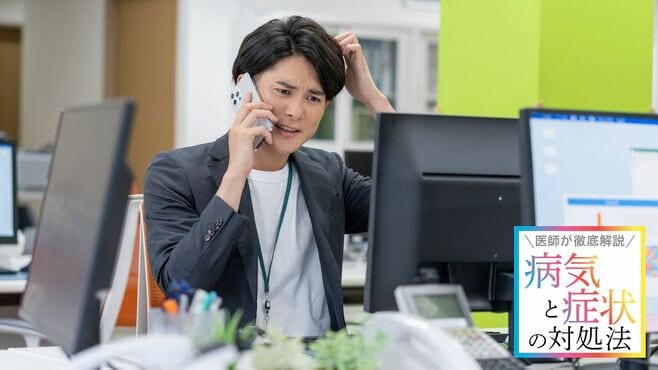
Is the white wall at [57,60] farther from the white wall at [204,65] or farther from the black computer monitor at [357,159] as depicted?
the black computer monitor at [357,159]

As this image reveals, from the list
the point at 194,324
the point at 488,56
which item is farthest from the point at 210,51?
the point at 194,324

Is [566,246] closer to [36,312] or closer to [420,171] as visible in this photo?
[420,171]

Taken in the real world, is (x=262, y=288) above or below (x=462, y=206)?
below

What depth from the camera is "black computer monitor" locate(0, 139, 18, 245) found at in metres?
3.57

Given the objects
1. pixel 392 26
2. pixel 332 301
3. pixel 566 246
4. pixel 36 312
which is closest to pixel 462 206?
pixel 566 246

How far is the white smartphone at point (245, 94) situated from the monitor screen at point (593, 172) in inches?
27.3

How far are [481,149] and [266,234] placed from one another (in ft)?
1.92

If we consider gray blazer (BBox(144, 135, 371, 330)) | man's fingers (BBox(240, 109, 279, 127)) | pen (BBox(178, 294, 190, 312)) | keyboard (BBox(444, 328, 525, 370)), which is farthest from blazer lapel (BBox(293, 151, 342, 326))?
pen (BBox(178, 294, 190, 312))

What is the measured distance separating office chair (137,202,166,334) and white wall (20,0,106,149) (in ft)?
22.1

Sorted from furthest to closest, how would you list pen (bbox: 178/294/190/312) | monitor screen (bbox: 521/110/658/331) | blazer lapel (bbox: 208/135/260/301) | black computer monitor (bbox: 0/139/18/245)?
black computer monitor (bbox: 0/139/18/245)
blazer lapel (bbox: 208/135/260/301)
monitor screen (bbox: 521/110/658/331)
pen (bbox: 178/294/190/312)

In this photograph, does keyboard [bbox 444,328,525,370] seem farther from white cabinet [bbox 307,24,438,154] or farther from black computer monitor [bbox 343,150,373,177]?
white cabinet [bbox 307,24,438,154]

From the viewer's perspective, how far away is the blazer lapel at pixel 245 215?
2023mm

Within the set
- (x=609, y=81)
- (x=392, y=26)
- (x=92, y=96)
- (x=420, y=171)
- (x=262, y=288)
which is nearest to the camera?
(x=420, y=171)

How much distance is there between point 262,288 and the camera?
6.88 feet
